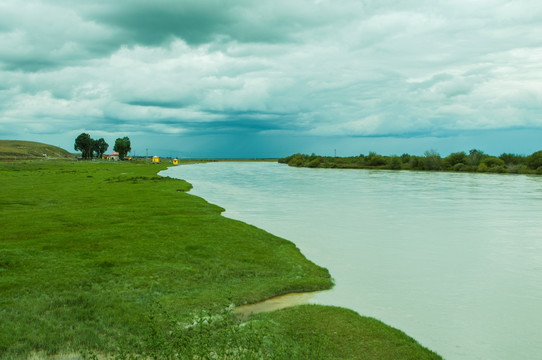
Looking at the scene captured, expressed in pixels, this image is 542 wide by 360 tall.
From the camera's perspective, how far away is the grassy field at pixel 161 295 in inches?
332

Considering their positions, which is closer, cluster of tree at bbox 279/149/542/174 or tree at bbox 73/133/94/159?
cluster of tree at bbox 279/149/542/174

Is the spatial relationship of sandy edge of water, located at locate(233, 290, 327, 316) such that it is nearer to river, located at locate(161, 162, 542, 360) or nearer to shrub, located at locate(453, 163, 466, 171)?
river, located at locate(161, 162, 542, 360)

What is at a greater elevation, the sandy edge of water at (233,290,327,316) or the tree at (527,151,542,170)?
the tree at (527,151,542,170)

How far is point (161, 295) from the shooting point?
38.7 ft

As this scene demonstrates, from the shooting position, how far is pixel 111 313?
403 inches

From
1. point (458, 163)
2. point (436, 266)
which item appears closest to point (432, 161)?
point (458, 163)

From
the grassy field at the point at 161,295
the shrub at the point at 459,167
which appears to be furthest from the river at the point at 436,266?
the shrub at the point at 459,167

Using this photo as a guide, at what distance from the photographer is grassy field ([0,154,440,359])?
842cm

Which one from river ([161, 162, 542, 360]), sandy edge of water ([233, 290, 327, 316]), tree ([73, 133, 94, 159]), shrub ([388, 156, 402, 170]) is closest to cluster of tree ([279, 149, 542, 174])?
shrub ([388, 156, 402, 170])

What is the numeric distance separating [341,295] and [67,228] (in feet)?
47.4

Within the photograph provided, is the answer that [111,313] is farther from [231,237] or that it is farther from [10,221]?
[10,221]

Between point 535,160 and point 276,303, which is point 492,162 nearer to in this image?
point 535,160

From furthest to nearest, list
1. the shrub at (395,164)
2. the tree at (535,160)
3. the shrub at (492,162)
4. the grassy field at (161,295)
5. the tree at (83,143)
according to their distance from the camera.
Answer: the tree at (83,143) < the shrub at (395,164) < the shrub at (492,162) < the tree at (535,160) < the grassy field at (161,295)

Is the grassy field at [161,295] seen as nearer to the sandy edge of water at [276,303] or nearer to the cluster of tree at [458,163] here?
the sandy edge of water at [276,303]
